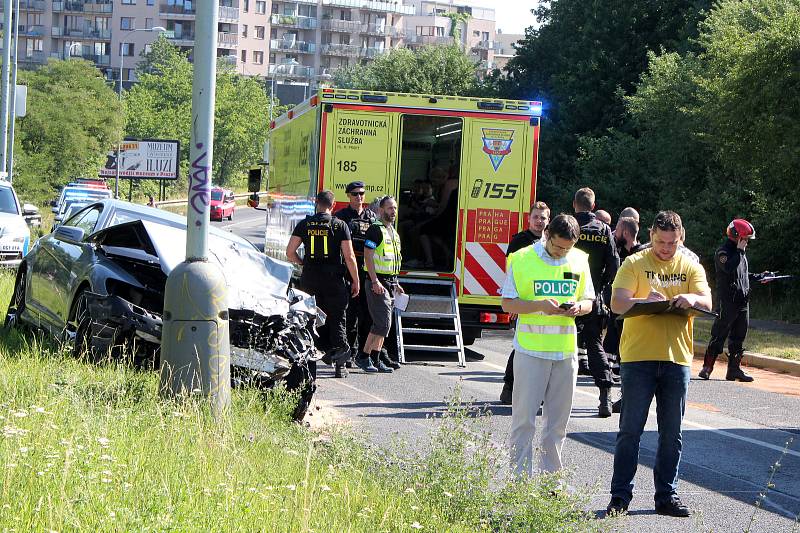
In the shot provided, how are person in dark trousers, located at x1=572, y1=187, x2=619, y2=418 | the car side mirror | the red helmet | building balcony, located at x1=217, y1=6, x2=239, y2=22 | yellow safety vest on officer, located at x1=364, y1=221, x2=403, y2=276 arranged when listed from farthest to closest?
building balcony, located at x1=217, y1=6, x2=239, y2=22
the red helmet
yellow safety vest on officer, located at x1=364, y1=221, x2=403, y2=276
the car side mirror
person in dark trousers, located at x1=572, y1=187, x2=619, y2=418

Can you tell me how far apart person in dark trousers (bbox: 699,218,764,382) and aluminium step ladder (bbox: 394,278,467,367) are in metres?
3.00

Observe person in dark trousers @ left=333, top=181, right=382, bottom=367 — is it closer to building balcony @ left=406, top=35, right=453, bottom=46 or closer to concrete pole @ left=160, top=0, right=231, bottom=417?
concrete pole @ left=160, top=0, right=231, bottom=417

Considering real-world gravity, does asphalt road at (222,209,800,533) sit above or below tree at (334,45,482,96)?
below

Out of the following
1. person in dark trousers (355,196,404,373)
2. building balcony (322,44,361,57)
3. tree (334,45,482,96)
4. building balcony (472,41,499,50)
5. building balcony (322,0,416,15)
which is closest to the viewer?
person in dark trousers (355,196,404,373)

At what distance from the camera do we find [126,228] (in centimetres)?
1102

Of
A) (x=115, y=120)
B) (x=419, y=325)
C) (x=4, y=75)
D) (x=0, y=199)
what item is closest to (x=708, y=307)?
(x=419, y=325)

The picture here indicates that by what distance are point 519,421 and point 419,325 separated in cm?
804

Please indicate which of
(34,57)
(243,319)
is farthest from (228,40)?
(243,319)

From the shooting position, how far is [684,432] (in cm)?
1034

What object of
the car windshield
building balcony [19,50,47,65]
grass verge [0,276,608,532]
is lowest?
grass verge [0,276,608,532]

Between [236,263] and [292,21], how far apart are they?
434 ft

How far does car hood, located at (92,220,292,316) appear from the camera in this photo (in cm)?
968

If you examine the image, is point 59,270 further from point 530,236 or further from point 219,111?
point 219,111

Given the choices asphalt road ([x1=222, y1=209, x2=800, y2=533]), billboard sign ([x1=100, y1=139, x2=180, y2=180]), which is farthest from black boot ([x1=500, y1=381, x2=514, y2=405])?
billboard sign ([x1=100, y1=139, x2=180, y2=180])
